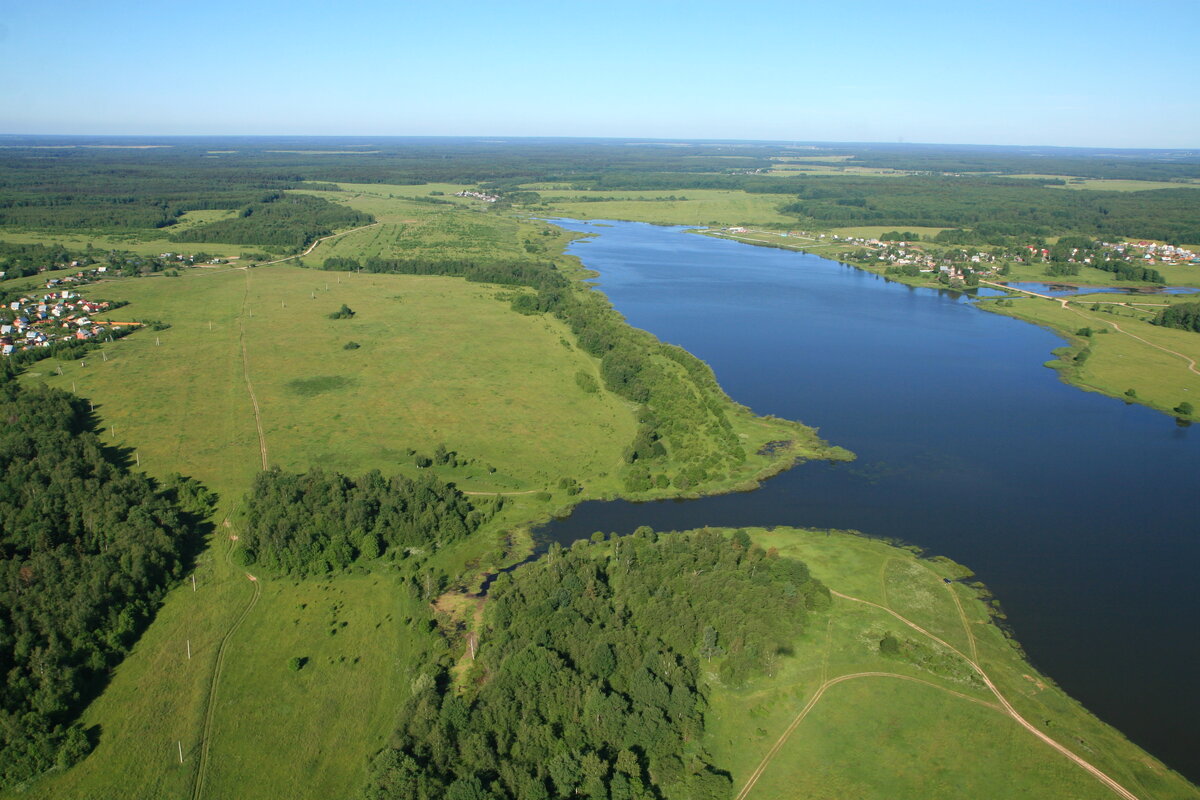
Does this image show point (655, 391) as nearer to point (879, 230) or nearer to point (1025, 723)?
point (1025, 723)

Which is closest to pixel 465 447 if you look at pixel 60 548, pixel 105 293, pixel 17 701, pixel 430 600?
pixel 430 600

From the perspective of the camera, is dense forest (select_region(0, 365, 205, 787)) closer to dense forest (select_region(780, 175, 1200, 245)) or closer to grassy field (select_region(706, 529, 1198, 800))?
grassy field (select_region(706, 529, 1198, 800))

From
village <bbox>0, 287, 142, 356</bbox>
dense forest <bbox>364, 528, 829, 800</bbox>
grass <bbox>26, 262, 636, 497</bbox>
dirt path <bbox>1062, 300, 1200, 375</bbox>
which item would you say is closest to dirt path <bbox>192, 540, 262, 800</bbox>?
dense forest <bbox>364, 528, 829, 800</bbox>

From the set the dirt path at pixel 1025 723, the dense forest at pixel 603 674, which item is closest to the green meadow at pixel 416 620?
the dirt path at pixel 1025 723

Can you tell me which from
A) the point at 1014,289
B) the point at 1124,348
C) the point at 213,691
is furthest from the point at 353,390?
the point at 1014,289

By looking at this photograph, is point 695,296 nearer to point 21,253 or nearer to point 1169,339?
point 1169,339

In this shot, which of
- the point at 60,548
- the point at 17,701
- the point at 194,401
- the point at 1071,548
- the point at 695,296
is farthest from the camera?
the point at 695,296
